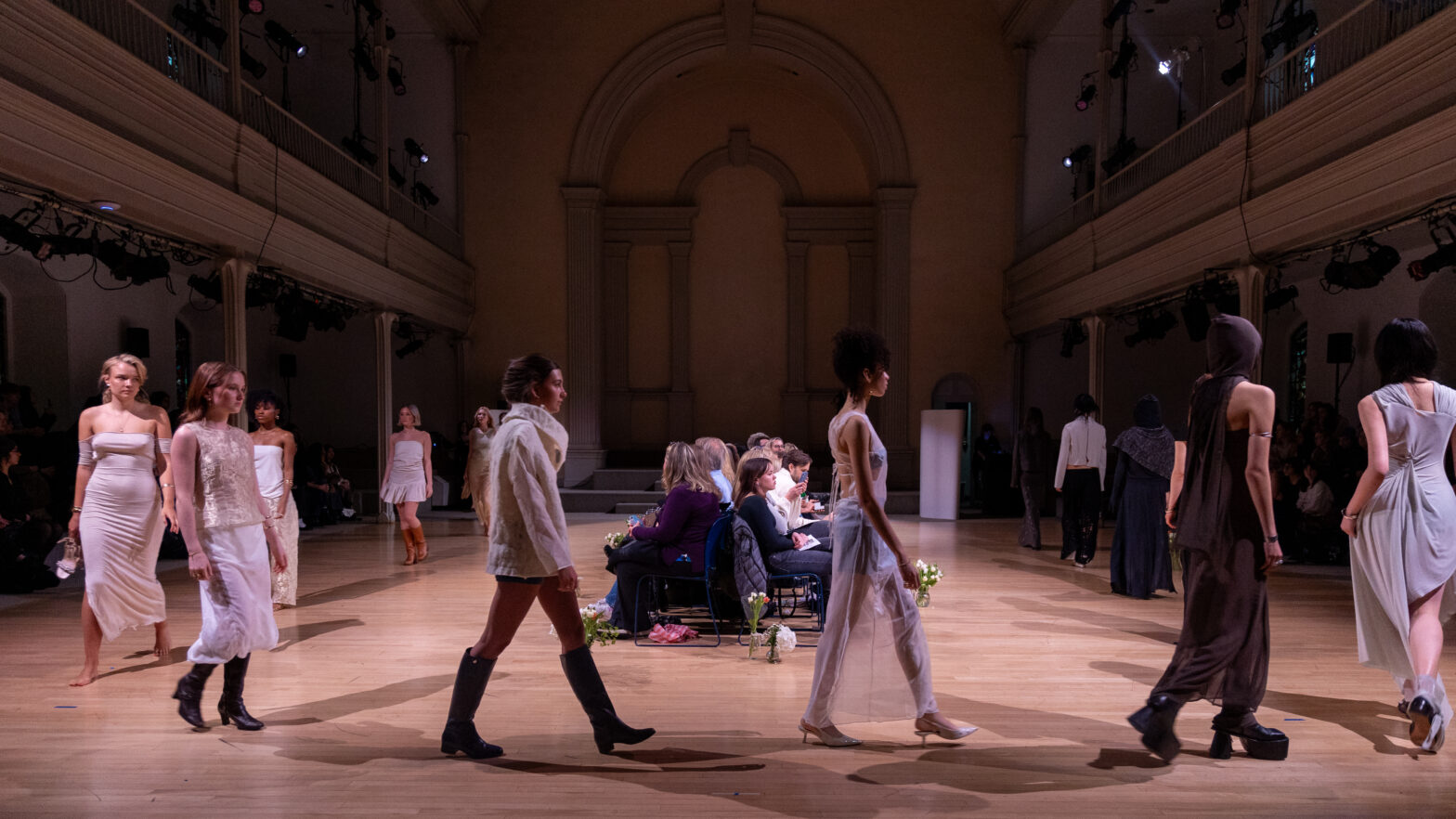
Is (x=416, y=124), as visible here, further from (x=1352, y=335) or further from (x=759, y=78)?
(x=1352, y=335)

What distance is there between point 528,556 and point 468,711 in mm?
704

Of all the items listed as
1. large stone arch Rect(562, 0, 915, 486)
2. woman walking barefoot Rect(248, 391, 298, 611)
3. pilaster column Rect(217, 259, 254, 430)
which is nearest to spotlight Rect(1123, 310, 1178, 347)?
large stone arch Rect(562, 0, 915, 486)

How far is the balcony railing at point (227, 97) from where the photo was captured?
7.41 m

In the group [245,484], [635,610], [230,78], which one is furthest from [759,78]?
[245,484]

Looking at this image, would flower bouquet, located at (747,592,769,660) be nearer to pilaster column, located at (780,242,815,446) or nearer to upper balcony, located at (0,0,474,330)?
upper balcony, located at (0,0,474,330)

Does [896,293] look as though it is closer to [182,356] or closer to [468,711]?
[182,356]

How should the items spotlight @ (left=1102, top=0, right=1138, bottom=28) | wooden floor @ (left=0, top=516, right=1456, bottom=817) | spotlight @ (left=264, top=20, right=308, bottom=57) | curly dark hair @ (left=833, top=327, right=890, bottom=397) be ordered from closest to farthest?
wooden floor @ (left=0, top=516, right=1456, bottom=817), curly dark hair @ (left=833, top=327, right=890, bottom=397), spotlight @ (left=264, top=20, right=308, bottom=57), spotlight @ (left=1102, top=0, right=1138, bottom=28)

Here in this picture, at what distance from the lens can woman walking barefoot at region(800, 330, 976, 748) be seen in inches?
139

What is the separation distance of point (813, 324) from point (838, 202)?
2.48 metres

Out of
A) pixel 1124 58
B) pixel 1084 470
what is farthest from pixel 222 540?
pixel 1124 58

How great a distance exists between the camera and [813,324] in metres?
18.1

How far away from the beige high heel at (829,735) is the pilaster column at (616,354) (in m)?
14.4

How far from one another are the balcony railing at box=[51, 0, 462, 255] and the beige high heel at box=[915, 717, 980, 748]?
7405 millimetres

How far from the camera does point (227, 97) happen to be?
29.6ft
